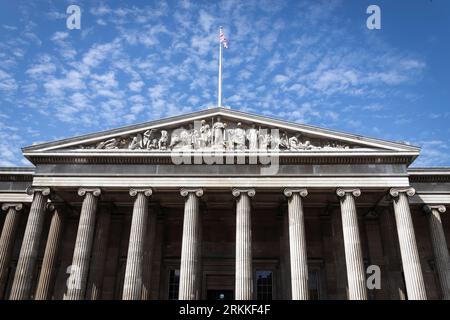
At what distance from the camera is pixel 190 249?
2408 centimetres

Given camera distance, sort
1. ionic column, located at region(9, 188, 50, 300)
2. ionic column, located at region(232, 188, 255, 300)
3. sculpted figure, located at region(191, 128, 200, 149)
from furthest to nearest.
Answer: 1. sculpted figure, located at region(191, 128, 200, 149)
2. ionic column, located at region(9, 188, 50, 300)
3. ionic column, located at region(232, 188, 255, 300)

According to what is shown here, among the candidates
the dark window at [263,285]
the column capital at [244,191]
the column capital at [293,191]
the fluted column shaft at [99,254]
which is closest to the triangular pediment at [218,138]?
the column capital at [293,191]

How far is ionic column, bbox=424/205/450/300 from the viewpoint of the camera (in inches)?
1026

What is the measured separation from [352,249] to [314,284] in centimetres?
602

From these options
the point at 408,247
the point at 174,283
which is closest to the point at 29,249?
the point at 174,283

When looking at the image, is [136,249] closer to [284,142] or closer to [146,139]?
[146,139]

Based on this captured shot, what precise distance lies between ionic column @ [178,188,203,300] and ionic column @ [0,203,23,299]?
12.3m

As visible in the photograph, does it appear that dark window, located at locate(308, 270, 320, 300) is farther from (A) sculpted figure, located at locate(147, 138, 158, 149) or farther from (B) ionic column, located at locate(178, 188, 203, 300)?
(A) sculpted figure, located at locate(147, 138, 158, 149)

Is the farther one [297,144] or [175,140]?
[175,140]

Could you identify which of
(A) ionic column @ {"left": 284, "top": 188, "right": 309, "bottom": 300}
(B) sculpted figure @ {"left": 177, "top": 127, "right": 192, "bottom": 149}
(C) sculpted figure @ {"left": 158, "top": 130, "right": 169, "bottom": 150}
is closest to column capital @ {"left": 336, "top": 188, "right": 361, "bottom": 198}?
(A) ionic column @ {"left": 284, "top": 188, "right": 309, "bottom": 300}

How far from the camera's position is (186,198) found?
84.2 feet

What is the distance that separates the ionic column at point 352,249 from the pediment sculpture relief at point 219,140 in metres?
3.13
